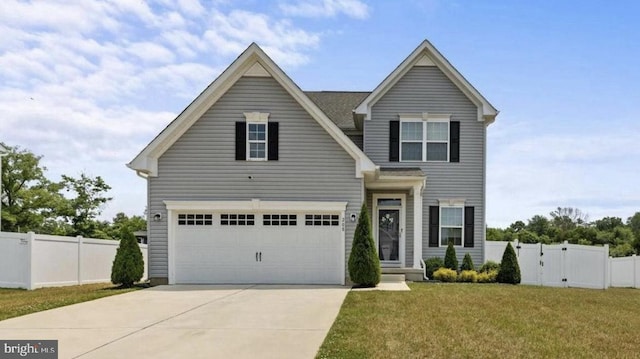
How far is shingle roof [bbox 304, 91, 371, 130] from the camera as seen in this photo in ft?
73.7

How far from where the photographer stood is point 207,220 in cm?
1773

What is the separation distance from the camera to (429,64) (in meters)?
21.0

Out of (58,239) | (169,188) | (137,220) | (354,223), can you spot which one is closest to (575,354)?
(354,223)

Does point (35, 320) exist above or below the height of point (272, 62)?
below

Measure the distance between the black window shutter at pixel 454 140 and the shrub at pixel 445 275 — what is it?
410 cm

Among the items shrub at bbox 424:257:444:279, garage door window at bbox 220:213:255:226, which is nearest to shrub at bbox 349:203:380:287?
garage door window at bbox 220:213:255:226

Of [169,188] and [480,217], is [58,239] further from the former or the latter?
[480,217]

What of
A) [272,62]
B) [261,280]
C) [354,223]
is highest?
[272,62]

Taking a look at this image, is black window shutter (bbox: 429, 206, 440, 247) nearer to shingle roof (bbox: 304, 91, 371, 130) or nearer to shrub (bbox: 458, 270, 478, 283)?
shrub (bbox: 458, 270, 478, 283)

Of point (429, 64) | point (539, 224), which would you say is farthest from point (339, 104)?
point (539, 224)

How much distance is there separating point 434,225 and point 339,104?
6.34m

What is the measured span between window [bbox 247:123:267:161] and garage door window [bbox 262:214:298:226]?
181cm

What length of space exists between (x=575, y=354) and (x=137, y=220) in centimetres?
4392

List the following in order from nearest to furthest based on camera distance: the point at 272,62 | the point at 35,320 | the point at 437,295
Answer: the point at 35,320 < the point at 437,295 < the point at 272,62
